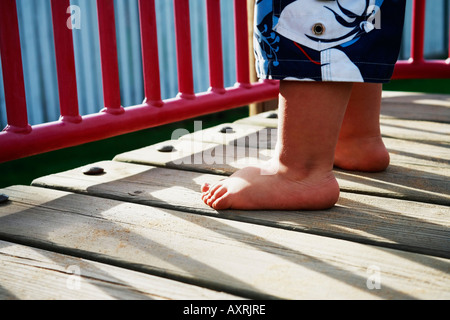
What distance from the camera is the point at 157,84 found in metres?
1.56

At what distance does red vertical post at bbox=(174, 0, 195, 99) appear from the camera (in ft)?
5.29

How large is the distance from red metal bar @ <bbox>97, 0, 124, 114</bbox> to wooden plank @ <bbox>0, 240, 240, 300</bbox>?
2.03 feet

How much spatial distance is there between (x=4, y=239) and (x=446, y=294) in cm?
73

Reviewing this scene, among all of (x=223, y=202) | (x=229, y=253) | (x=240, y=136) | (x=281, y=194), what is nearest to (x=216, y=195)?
(x=223, y=202)

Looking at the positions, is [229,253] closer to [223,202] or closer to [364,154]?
[223,202]

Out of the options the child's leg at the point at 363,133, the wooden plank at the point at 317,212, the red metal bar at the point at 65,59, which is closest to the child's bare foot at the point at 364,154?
the child's leg at the point at 363,133

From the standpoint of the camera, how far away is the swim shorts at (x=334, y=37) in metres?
1.03

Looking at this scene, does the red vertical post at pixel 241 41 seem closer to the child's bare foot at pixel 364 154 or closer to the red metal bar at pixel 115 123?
the red metal bar at pixel 115 123

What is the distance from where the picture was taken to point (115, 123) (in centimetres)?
141

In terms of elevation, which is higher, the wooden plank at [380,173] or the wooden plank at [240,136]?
the wooden plank at [240,136]

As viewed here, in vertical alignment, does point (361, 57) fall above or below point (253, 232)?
above

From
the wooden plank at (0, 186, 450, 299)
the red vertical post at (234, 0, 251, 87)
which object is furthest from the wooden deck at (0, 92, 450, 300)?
the red vertical post at (234, 0, 251, 87)

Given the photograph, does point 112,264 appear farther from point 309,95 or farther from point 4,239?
point 309,95
